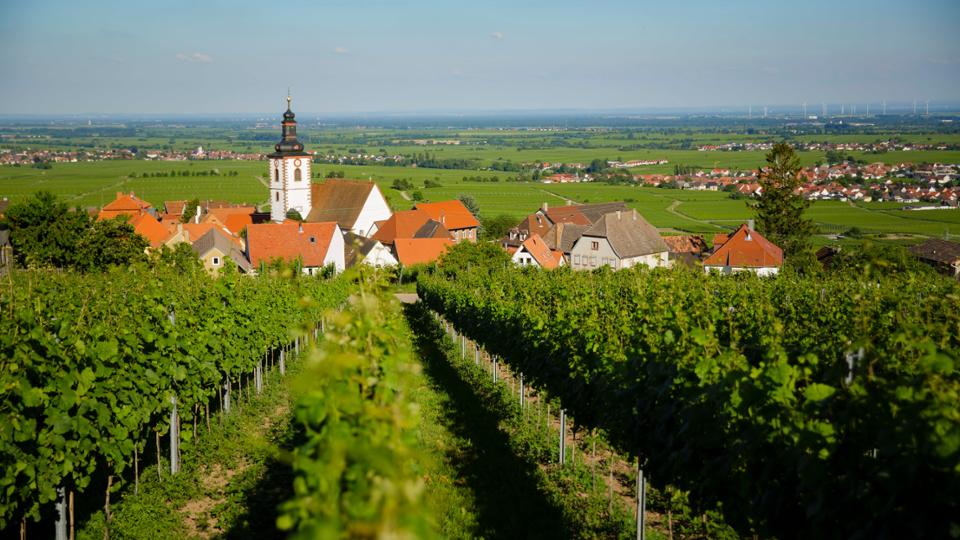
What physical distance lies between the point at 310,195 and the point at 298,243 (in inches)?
834

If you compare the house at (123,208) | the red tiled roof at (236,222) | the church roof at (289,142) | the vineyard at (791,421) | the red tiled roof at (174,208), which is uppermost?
the church roof at (289,142)

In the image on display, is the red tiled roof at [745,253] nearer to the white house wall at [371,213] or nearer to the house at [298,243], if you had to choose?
the house at [298,243]

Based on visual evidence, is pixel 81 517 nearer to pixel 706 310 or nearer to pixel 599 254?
pixel 706 310

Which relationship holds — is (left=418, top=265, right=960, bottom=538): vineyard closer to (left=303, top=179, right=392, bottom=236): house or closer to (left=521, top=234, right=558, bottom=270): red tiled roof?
(left=521, top=234, right=558, bottom=270): red tiled roof

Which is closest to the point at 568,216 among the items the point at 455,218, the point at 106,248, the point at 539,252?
the point at 455,218

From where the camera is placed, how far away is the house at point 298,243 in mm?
46344

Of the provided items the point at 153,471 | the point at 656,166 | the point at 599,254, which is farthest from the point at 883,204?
the point at 153,471

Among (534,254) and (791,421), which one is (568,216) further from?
(791,421)

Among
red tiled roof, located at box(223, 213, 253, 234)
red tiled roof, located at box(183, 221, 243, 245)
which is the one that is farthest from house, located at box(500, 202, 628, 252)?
red tiled roof, located at box(223, 213, 253, 234)

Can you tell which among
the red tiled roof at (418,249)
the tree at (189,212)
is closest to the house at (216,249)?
the red tiled roof at (418,249)

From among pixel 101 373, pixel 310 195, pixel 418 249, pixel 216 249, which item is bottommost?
pixel 418 249

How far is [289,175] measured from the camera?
66.1m

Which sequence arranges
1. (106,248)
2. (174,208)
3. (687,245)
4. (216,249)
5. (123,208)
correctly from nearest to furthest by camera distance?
(106,248)
(216,249)
(687,245)
(123,208)
(174,208)

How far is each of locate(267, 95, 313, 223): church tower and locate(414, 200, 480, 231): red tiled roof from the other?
11.0 metres
